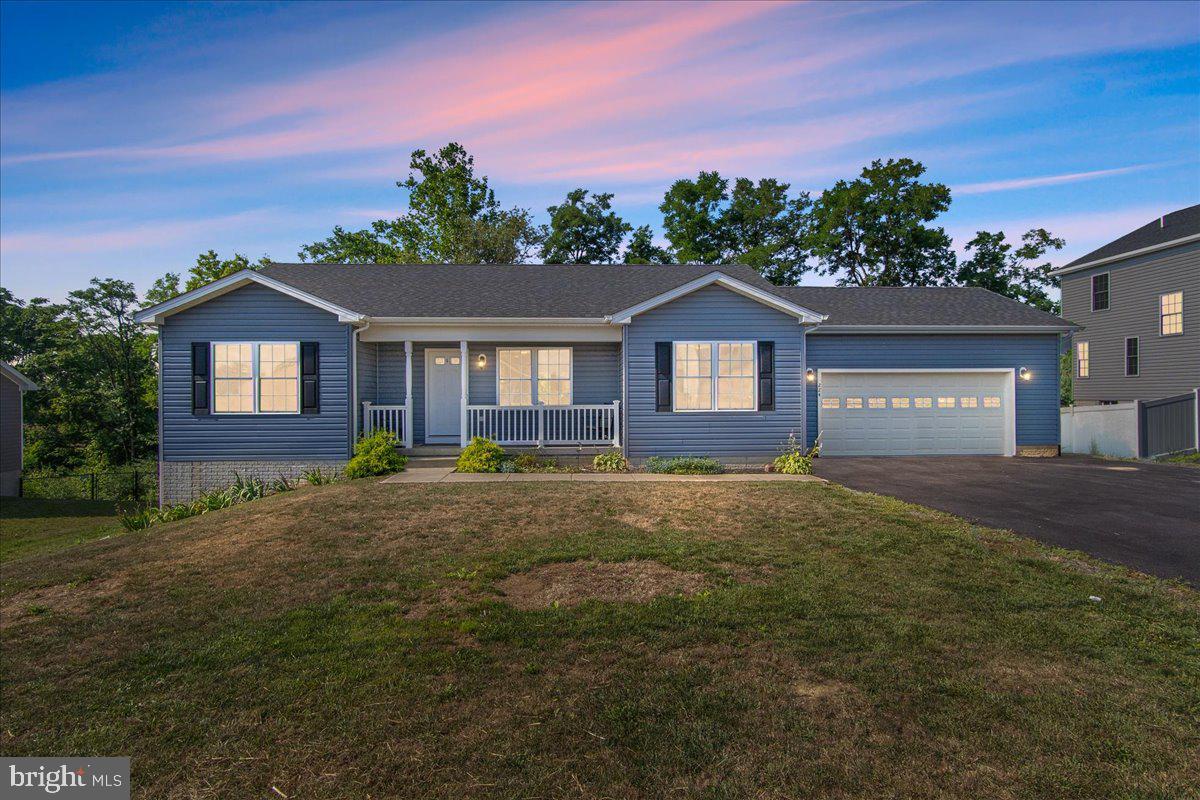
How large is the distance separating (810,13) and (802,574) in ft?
39.1

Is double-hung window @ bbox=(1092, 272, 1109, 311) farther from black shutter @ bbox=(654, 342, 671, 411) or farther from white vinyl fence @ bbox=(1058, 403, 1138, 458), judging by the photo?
black shutter @ bbox=(654, 342, 671, 411)

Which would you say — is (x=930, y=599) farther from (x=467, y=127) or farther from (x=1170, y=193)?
(x=467, y=127)

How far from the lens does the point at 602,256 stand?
3522cm

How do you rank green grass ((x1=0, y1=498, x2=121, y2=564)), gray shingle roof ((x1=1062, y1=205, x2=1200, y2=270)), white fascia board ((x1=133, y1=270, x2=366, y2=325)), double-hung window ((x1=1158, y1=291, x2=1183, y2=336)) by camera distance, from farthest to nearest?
1. gray shingle roof ((x1=1062, y1=205, x2=1200, y2=270))
2. double-hung window ((x1=1158, y1=291, x2=1183, y2=336))
3. white fascia board ((x1=133, y1=270, x2=366, y2=325))
4. green grass ((x1=0, y1=498, x2=121, y2=564))

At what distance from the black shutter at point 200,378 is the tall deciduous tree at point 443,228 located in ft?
65.2

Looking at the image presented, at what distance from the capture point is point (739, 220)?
32.7m

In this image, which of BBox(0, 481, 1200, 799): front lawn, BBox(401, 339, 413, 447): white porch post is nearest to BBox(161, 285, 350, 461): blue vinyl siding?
BBox(401, 339, 413, 447): white porch post

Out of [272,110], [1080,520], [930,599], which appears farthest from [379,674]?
[272,110]

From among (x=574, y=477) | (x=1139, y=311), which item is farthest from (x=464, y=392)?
(x=1139, y=311)

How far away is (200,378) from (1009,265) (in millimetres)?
37224

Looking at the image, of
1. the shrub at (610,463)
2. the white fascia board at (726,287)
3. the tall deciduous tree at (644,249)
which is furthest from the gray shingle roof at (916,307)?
the tall deciduous tree at (644,249)

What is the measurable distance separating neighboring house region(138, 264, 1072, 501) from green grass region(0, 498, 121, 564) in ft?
7.22

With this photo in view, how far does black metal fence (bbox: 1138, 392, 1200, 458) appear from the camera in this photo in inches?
640

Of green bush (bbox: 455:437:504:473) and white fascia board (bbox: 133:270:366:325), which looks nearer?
green bush (bbox: 455:437:504:473)
